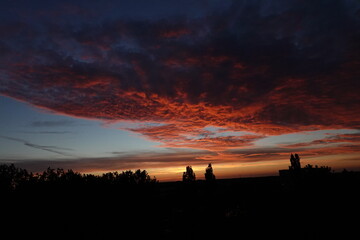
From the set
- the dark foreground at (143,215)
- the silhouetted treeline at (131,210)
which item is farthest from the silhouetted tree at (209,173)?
the dark foreground at (143,215)

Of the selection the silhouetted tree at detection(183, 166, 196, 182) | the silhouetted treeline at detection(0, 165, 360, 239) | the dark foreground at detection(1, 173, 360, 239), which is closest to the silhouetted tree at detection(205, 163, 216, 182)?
the silhouetted tree at detection(183, 166, 196, 182)

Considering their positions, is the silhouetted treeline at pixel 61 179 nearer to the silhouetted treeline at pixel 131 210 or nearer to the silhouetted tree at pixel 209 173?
the silhouetted treeline at pixel 131 210

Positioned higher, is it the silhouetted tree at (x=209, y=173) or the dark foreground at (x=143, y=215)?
the silhouetted tree at (x=209, y=173)

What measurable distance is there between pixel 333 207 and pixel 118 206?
23.0 m

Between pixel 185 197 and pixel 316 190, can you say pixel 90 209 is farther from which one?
pixel 185 197

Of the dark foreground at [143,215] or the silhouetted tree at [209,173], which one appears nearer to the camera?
the dark foreground at [143,215]

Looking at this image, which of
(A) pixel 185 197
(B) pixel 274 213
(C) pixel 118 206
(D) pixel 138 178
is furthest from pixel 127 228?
(A) pixel 185 197

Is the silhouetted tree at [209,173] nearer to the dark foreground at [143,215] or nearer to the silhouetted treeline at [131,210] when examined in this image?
the silhouetted treeline at [131,210]

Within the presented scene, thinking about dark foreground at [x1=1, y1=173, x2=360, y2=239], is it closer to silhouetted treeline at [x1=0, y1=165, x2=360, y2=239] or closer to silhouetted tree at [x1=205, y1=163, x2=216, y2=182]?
silhouetted treeline at [x1=0, y1=165, x2=360, y2=239]

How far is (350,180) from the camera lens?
26609mm

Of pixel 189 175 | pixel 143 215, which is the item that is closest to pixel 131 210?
pixel 143 215

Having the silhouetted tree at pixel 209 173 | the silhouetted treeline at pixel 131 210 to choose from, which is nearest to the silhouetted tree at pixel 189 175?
the silhouetted tree at pixel 209 173

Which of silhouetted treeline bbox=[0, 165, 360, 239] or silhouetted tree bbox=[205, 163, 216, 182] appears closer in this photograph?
silhouetted treeline bbox=[0, 165, 360, 239]

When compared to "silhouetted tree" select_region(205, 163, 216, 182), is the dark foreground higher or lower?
lower
